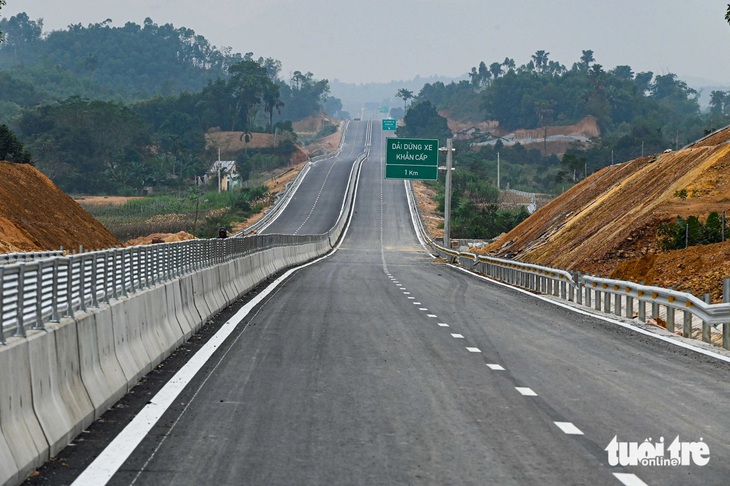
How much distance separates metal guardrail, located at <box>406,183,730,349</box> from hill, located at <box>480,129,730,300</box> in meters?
1.44

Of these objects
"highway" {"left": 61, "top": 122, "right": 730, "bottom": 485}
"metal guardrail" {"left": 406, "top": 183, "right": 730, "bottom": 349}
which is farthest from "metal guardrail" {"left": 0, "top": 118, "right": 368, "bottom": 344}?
"metal guardrail" {"left": 406, "top": 183, "right": 730, "bottom": 349}

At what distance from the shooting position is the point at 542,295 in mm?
32719

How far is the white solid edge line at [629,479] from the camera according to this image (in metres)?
8.27

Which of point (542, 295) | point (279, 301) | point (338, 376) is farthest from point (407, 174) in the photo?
point (338, 376)

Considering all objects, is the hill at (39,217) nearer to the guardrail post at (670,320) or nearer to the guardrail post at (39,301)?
the guardrail post at (670,320)

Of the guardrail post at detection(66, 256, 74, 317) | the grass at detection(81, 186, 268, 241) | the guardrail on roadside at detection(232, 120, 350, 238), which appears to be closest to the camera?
the guardrail post at detection(66, 256, 74, 317)

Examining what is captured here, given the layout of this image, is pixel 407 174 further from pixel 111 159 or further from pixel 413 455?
pixel 111 159

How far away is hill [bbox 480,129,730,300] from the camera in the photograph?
29047 millimetres

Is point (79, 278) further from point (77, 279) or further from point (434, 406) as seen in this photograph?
point (434, 406)

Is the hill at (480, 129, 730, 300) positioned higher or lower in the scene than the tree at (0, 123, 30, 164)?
lower

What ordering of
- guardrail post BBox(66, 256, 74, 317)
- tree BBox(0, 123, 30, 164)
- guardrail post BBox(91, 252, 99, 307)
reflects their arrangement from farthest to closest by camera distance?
1. tree BBox(0, 123, 30, 164)
2. guardrail post BBox(91, 252, 99, 307)
3. guardrail post BBox(66, 256, 74, 317)

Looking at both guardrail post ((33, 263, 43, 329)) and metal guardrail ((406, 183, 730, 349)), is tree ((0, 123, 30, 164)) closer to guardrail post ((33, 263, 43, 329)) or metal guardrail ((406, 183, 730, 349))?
metal guardrail ((406, 183, 730, 349))

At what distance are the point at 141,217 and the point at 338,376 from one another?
360 feet

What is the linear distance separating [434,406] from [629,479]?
3539mm
